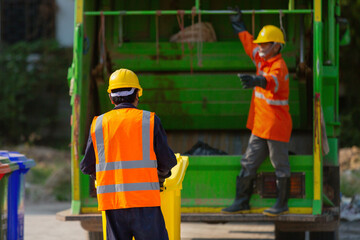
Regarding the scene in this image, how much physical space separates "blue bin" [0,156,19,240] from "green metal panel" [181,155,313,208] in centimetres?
125

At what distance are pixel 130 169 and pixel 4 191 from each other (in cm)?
149

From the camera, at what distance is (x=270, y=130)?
5391 mm

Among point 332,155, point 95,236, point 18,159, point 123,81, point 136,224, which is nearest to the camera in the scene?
point 136,224

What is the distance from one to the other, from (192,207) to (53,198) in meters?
5.23

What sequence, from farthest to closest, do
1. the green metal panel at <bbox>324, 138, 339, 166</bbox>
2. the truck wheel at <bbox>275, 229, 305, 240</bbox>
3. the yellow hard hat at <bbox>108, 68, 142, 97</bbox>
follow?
the truck wheel at <bbox>275, 229, 305, 240</bbox>, the green metal panel at <bbox>324, 138, 339, 166</bbox>, the yellow hard hat at <bbox>108, 68, 142, 97</bbox>

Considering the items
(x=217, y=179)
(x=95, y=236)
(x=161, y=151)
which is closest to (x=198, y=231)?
(x=95, y=236)

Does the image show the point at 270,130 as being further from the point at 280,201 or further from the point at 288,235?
the point at 288,235

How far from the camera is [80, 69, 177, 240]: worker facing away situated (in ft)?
12.3

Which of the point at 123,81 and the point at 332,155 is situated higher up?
the point at 123,81

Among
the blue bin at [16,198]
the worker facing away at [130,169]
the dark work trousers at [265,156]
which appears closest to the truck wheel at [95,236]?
the blue bin at [16,198]

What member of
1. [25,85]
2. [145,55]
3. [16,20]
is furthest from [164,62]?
[16,20]

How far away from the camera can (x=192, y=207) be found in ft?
18.2

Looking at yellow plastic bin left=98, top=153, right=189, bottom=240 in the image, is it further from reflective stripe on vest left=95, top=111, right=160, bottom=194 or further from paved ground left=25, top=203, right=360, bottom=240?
paved ground left=25, top=203, right=360, bottom=240

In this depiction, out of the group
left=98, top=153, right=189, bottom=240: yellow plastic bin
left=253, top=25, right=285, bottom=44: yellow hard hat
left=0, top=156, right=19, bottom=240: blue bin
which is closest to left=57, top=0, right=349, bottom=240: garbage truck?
left=253, top=25, right=285, bottom=44: yellow hard hat
